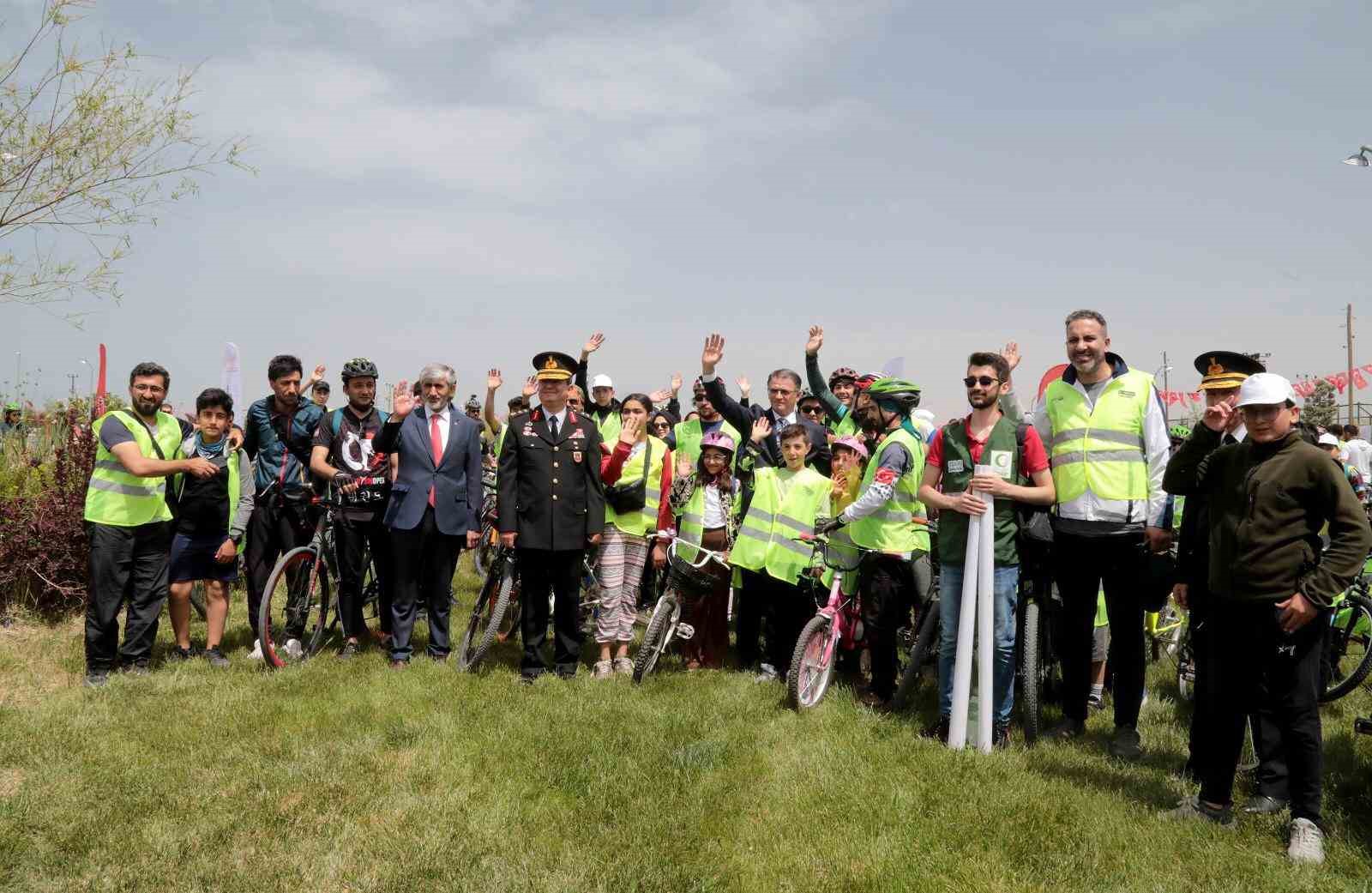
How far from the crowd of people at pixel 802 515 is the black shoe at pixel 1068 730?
0.02m

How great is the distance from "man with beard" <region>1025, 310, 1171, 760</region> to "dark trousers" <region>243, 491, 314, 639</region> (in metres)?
6.03

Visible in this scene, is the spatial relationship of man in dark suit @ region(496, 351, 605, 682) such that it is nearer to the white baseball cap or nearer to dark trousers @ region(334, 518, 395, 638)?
dark trousers @ region(334, 518, 395, 638)

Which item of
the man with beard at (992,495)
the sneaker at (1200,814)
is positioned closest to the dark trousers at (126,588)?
the man with beard at (992,495)

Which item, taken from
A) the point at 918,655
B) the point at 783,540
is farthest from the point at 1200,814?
the point at 783,540

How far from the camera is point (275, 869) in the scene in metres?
3.94

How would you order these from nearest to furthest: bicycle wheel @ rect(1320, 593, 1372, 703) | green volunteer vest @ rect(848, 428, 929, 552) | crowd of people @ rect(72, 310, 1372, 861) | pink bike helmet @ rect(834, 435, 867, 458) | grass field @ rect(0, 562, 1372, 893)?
grass field @ rect(0, 562, 1372, 893) → crowd of people @ rect(72, 310, 1372, 861) → green volunteer vest @ rect(848, 428, 929, 552) → bicycle wheel @ rect(1320, 593, 1372, 703) → pink bike helmet @ rect(834, 435, 867, 458)

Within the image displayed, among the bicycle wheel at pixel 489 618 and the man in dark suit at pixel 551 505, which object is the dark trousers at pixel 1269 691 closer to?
the man in dark suit at pixel 551 505

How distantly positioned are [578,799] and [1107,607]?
11.0 feet

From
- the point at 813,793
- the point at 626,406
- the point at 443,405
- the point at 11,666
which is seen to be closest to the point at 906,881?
the point at 813,793

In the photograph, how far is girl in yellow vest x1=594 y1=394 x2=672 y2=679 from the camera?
7543 millimetres

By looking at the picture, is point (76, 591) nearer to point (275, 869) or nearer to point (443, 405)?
point (443, 405)

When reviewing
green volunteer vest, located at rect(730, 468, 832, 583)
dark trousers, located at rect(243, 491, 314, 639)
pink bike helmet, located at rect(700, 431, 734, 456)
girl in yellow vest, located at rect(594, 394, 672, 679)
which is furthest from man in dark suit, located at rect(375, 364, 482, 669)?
green volunteer vest, located at rect(730, 468, 832, 583)

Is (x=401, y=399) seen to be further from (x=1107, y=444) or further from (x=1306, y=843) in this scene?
(x=1306, y=843)

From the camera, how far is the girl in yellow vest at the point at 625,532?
754 centimetres
